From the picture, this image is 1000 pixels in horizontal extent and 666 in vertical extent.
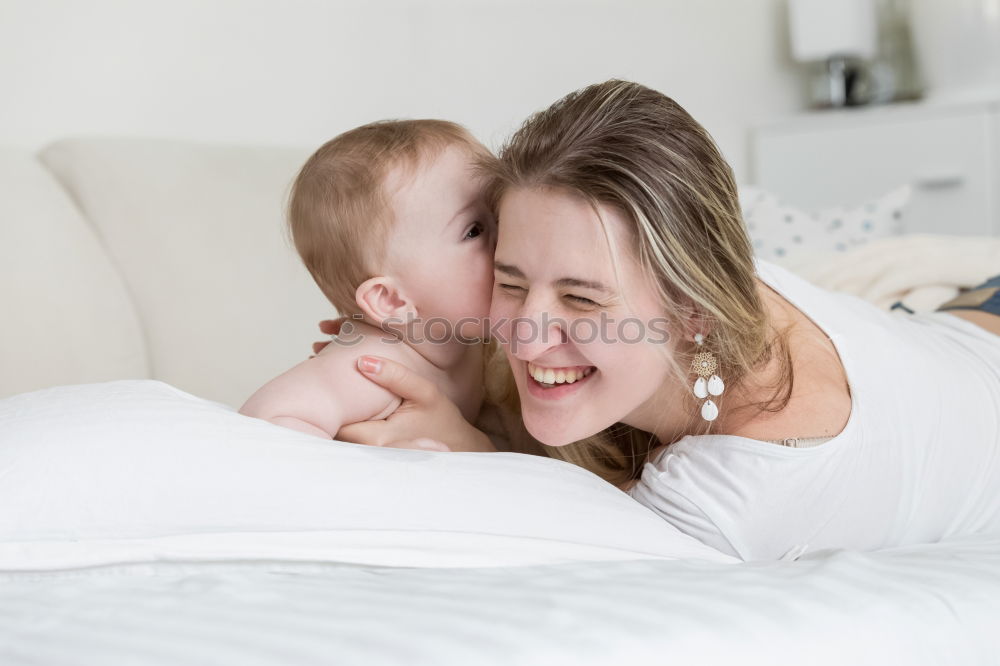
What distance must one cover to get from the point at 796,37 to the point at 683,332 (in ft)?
8.81

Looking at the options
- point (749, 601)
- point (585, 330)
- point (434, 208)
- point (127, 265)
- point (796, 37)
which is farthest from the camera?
point (796, 37)

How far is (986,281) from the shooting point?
1808mm

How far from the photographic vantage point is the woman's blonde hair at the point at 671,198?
3.23 feet

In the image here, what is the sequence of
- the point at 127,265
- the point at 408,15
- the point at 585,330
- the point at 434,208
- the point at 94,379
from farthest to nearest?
the point at 408,15
the point at 127,265
the point at 94,379
the point at 434,208
the point at 585,330

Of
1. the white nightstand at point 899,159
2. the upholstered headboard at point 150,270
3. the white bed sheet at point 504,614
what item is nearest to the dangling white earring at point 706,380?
the white bed sheet at point 504,614

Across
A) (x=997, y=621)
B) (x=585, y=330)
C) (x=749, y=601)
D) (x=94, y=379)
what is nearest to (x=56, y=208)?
(x=94, y=379)

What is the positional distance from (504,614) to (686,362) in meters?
0.48

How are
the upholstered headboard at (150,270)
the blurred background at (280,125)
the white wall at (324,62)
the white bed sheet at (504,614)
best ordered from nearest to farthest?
1. the white bed sheet at (504,614)
2. the upholstered headboard at (150,270)
3. the blurred background at (280,125)
4. the white wall at (324,62)

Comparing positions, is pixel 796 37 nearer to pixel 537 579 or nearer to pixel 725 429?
pixel 725 429

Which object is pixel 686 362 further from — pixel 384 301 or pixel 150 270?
pixel 150 270

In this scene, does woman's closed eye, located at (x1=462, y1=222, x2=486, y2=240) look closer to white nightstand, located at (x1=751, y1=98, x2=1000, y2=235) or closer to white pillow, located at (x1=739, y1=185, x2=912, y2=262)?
white pillow, located at (x1=739, y1=185, x2=912, y2=262)

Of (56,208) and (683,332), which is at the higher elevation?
(56,208)

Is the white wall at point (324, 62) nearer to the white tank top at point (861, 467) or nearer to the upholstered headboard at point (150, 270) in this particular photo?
the upholstered headboard at point (150, 270)

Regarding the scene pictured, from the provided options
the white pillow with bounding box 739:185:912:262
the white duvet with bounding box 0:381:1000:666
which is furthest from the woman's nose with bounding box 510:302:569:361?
the white pillow with bounding box 739:185:912:262
